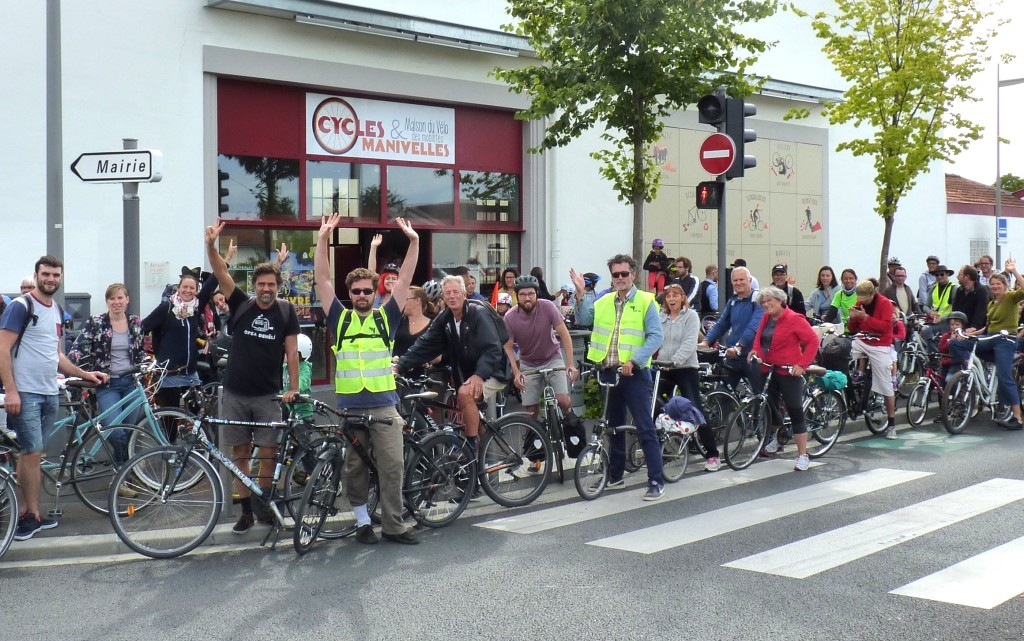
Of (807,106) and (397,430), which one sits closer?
(397,430)

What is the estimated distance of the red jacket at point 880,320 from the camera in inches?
451

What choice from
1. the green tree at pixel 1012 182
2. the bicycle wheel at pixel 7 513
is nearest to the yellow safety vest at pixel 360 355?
the bicycle wheel at pixel 7 513

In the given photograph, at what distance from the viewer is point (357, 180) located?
48.7 ft

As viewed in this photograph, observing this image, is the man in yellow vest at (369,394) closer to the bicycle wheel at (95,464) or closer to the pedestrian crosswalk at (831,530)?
the pedestrian crosswalk at (831,530)

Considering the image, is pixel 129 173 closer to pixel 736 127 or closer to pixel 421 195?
pixel 736 127

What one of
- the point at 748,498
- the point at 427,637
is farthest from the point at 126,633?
the point at 748,498

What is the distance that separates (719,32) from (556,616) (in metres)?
8.69

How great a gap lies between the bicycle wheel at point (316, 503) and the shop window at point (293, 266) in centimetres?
704

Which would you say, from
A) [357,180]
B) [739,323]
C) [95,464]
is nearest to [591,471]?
[739,323]

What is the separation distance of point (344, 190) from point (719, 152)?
19.2 ft

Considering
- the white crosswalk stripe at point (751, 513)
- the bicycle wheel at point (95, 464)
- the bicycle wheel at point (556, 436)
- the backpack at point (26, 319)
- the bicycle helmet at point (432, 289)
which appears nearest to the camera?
the white crosswalk stripe at point (751, 513)

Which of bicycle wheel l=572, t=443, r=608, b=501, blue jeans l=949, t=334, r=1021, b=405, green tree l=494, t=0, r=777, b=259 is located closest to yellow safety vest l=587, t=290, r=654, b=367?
bicycle wheel l=572, t=443, r=608, b=501

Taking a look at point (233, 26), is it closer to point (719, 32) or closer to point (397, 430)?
point (719, 32)

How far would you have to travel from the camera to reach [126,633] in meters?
5.20
